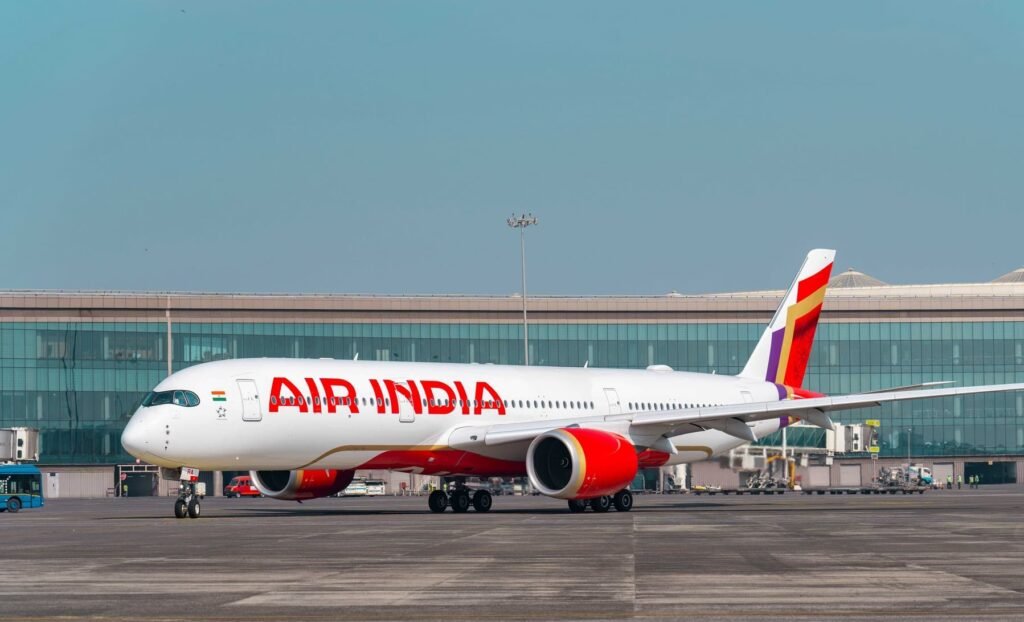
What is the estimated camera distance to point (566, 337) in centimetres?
11244

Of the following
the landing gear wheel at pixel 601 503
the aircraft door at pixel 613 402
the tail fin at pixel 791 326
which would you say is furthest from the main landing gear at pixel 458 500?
the tail fin at pixel 791 326

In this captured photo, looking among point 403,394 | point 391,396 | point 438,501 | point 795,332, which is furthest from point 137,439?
point 795,332

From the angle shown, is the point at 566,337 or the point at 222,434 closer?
the point at 222,434

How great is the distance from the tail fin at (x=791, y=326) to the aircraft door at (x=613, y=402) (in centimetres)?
831

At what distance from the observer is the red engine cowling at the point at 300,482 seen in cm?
4681

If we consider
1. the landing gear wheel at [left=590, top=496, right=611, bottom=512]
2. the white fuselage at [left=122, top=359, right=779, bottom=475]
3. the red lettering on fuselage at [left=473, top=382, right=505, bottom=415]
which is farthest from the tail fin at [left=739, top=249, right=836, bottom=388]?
the landing gear wheel at [left=590, top=496, right=611, bottom=512]

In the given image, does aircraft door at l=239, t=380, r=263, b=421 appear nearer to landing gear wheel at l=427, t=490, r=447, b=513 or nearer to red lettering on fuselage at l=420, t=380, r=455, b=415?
red lettering on fuselage at l=420, t=380, r=455, b=415

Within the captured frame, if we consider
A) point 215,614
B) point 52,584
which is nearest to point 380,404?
point 52,584

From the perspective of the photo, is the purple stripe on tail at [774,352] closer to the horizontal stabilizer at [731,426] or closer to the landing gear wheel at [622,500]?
the horizontal stabilizer at [731,426]

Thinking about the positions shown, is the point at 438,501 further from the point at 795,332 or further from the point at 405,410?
the point at 795,332

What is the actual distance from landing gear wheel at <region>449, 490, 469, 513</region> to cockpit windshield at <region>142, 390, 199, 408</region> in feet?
34.2

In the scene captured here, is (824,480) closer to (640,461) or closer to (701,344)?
(701,344)

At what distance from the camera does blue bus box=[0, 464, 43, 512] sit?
6178 centimetres

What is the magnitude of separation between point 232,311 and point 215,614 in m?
92.9
